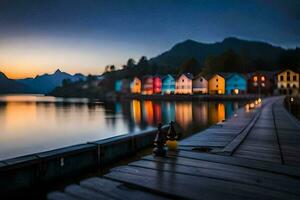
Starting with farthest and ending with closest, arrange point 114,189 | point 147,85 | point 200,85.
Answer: point 147,85 < point 200,85 < point 114,189

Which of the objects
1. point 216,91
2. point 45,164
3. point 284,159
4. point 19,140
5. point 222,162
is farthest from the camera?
point 216,91

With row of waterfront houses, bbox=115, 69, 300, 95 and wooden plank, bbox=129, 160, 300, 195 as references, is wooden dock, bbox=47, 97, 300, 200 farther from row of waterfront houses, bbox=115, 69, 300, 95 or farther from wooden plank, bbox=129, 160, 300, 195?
row of waterfront houses, bbox=115, 69, 300, 95

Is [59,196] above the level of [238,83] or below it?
below

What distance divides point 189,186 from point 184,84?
114964mm

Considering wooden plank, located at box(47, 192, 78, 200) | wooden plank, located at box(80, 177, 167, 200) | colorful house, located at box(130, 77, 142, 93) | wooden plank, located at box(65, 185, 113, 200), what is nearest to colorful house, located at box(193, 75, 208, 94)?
colorful house, located at box(130, 77, 142, 93)

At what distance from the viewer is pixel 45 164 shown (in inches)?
372

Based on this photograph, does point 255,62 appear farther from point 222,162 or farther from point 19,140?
point 222,162

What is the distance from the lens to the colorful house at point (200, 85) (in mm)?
112562

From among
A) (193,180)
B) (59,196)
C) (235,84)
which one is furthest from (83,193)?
(235,84)

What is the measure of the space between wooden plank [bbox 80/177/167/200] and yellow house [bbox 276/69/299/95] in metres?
109

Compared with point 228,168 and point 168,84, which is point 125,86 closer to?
point 168,84

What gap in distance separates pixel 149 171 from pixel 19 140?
24904 mm

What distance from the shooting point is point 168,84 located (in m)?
126

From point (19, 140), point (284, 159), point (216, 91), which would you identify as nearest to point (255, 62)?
point (216, 91)
